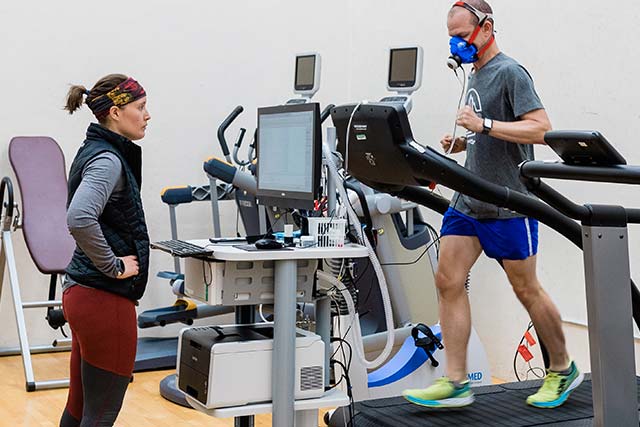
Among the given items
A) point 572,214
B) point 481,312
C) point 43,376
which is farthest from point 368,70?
point 572,214

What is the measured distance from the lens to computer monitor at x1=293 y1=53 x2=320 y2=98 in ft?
18.2

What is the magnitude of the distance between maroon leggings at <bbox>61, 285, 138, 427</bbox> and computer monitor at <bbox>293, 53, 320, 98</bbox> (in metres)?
2.93

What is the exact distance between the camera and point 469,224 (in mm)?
3512

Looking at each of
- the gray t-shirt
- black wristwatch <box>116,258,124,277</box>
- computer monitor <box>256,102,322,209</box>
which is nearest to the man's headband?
the gray t-shirt

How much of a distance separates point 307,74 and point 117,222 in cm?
294

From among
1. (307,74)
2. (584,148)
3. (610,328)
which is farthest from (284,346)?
(307,74)

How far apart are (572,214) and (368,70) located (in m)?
4.25

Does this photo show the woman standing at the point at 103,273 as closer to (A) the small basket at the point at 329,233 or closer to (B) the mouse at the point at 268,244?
(B) the mouse at the point at 268,244

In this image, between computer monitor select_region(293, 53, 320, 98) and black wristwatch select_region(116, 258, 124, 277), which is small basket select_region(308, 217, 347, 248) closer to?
black wristwatch select_region(116, 258, 124, 277)

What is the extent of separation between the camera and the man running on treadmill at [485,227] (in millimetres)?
3418

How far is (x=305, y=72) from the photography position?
5.65m

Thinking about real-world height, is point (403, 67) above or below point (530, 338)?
above

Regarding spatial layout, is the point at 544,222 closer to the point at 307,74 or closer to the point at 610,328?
the point at 610,328

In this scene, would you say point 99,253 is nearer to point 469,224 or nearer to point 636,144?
point 469,224
